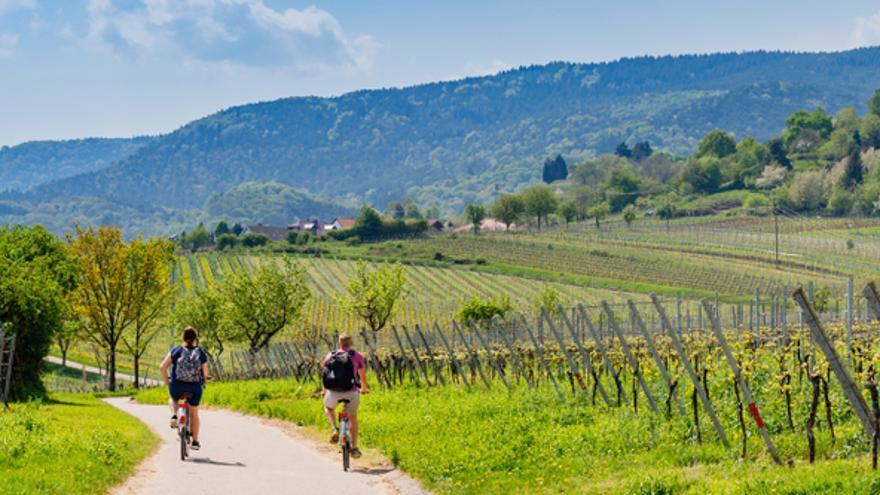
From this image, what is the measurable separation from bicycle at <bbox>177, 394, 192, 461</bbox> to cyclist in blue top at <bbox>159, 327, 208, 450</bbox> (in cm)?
7

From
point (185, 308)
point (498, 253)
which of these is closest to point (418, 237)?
point (498, 253)

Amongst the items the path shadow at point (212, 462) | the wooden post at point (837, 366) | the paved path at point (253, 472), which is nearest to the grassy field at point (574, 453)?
the wooden post at point (837, 366)

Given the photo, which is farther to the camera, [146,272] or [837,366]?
[146,272]

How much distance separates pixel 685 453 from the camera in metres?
14.2

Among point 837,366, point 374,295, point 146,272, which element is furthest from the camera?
point 374,295

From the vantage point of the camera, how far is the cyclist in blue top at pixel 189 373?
A: 661 inches

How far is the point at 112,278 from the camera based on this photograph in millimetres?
54500

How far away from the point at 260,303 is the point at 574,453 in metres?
→ 44.9

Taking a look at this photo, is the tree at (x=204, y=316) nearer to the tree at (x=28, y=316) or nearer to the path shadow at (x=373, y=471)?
the tree at (x=28, y=316)

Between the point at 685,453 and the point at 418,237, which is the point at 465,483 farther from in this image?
the point at 418,237

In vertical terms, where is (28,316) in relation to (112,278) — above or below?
above

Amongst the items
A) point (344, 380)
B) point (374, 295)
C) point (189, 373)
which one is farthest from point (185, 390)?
point (374, 295)

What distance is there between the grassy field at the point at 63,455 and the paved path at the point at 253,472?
1.05 ft

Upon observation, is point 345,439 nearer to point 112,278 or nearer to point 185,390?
point 185,390
